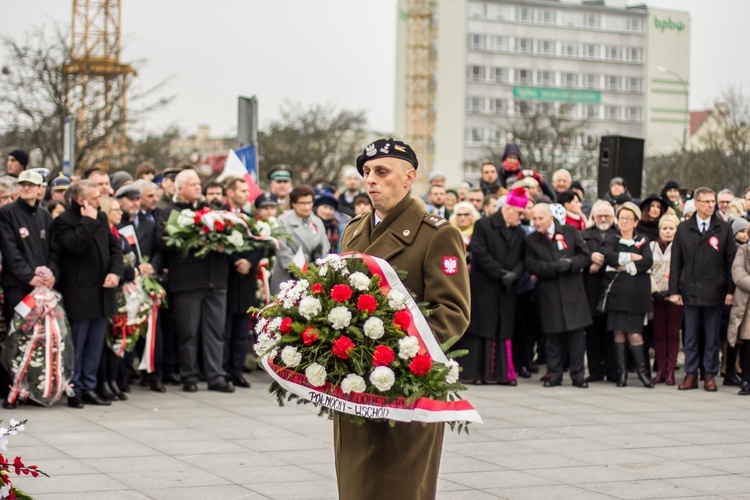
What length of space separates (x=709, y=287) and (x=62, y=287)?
7.30m

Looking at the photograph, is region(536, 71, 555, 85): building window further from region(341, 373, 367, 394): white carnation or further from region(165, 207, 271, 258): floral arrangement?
region(341, 373, 367, 394): white carnation

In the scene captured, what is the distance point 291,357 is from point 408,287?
697mm

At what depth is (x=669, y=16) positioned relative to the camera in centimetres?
12812

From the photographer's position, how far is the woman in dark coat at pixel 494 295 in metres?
14.0

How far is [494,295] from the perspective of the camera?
46.3ft

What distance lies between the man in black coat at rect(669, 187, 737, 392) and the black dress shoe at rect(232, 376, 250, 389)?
5.10 metres

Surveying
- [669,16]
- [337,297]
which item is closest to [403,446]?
[337,297]

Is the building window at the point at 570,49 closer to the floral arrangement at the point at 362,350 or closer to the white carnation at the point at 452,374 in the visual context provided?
the floral arrangement at the point at 362,350

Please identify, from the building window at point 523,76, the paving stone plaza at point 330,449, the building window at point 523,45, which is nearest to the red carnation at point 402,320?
the paving stone plaza at point 330,449

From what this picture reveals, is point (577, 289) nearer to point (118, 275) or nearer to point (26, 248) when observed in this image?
point (118, 275)

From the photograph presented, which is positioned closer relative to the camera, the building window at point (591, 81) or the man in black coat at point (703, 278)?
the man in black coat at point (703, 278)

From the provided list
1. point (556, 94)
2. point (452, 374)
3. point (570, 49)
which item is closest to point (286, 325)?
point (452, 374)

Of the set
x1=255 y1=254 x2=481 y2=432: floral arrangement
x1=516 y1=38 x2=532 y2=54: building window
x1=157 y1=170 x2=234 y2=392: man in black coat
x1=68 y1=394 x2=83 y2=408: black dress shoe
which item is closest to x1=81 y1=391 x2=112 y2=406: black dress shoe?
x1=68 y1=394 x2=83 y2=408: black dress shoe

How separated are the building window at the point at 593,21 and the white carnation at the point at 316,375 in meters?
120
